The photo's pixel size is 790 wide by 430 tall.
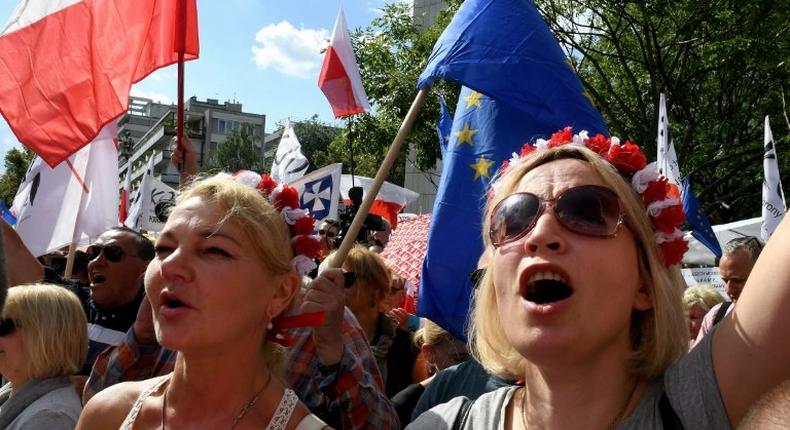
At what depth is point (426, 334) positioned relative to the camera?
423 cm

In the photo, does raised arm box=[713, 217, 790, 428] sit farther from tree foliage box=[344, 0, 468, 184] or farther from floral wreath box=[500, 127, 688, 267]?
tree foliage box=[344, 0, 468, 184]

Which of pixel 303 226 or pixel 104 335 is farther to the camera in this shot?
pixel 104 335

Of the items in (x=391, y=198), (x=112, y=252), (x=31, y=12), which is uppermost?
(x=31, y=12)

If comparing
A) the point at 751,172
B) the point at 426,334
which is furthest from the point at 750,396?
the point at 751,172

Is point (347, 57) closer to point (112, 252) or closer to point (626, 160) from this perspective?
point (112, 252)

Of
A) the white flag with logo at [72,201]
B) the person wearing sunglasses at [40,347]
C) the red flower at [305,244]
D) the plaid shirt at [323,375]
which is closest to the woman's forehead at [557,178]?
the red flower at [305,244]

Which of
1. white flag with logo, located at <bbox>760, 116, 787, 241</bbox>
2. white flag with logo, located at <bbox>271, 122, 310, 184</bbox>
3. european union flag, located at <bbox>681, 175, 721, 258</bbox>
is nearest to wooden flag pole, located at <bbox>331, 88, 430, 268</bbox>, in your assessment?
white flag with logo, located at <bbox>760, 116, 787, 241</bbox>

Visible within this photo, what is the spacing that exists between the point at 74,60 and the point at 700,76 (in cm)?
1487

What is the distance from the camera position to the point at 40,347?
3367 mm

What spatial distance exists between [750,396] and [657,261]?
0.45 metres

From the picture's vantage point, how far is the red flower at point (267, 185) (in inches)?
110

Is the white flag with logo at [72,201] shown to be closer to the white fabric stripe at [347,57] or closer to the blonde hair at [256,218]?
the white fabric stripe at [347,57]

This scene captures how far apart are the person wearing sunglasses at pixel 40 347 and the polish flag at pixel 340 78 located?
3.35 metres

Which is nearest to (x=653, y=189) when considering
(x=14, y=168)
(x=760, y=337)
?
(x=760, y=337)
